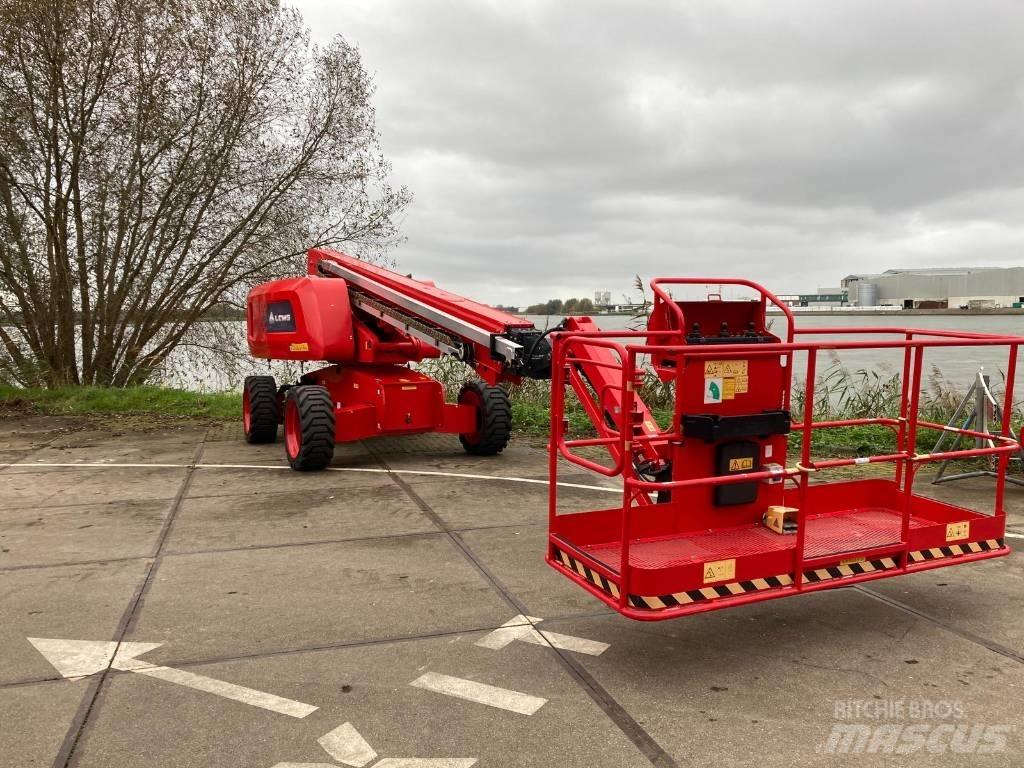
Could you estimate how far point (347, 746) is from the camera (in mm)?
3232

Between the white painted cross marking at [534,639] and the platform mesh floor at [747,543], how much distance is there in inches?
16.8

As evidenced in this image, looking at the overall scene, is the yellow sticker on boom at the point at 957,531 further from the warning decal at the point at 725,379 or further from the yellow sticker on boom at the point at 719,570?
the yellow sticker on boom at the point at 719,570

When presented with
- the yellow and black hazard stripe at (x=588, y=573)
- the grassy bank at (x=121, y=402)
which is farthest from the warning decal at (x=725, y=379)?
the grassy bank at (x=121, y=402)

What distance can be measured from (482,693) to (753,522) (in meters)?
2.08

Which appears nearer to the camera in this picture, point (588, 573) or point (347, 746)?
point (347, 746)

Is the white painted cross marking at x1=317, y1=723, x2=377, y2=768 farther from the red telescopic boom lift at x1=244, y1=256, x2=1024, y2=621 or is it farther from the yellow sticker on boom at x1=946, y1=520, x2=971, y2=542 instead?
the yellow sticker on boom at x1=946, y1=520, x2=971, y2=542

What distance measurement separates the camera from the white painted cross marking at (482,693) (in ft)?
11.6

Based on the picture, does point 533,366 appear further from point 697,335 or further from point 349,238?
point 349,238

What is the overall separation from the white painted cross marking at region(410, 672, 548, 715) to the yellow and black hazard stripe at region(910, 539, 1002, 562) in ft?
7.45

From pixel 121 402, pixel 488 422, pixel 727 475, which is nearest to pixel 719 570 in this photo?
pixel 727 475

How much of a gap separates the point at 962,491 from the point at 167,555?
22.4 feet

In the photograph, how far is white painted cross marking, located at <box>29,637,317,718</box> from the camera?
11.7 feet

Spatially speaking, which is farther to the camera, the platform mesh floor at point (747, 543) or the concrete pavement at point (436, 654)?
the platform mesh floor at point (747, 543)

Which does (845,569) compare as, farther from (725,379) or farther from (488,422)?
(488,422)
